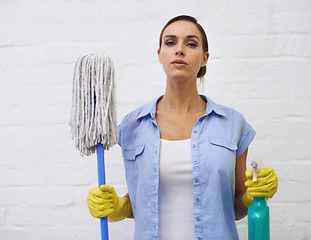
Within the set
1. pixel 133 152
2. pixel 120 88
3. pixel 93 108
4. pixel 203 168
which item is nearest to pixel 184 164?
pixel 203 168

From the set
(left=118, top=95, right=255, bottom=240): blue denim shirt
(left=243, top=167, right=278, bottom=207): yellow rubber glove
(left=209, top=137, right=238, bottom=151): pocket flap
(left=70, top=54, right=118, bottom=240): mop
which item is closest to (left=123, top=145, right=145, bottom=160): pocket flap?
(left=118, top=95, right=255, bottom=240): blue denim shirt

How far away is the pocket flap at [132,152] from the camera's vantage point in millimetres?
1159

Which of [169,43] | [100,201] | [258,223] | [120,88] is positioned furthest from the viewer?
[120,88]

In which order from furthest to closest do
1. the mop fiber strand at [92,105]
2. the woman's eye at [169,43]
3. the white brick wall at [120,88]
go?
the white brick wall at [120,88]
the woman's eye at [169,43]
the mop fiber strand at [92,105]

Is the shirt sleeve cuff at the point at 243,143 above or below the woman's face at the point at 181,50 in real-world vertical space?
below

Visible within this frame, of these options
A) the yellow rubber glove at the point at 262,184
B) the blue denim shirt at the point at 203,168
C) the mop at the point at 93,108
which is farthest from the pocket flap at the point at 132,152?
the yellow rubber glove at the point at 262,184

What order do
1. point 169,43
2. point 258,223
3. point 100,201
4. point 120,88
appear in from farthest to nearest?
point 120,88 < point 169,43 < point 100,201 < point 258,223

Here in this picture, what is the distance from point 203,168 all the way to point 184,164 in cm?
6

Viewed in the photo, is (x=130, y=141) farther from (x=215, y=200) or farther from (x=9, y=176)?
(x=9, y=176)

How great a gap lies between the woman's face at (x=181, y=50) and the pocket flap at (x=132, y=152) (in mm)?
236

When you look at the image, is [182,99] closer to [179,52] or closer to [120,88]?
[179,52]

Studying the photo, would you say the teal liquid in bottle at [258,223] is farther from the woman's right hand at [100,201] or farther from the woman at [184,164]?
the woman's right hand at [100,201]

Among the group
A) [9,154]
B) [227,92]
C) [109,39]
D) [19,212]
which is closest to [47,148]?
[9,154]

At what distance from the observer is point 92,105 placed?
1.08 meters
